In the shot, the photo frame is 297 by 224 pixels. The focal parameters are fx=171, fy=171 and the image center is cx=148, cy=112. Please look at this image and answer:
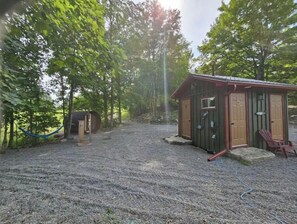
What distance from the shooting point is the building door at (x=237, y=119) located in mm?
5066

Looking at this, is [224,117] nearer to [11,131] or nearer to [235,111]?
[235,111]

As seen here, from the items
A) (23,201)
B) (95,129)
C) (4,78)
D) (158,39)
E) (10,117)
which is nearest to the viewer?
(23,201)

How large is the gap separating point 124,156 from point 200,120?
3034 mm

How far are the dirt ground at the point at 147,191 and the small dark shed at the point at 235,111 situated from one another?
3.20 ft

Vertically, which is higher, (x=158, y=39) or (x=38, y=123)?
(x=158, y=39)

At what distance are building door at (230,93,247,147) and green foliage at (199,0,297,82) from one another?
5747 mm

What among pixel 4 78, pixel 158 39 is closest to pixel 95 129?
pixel 4 78

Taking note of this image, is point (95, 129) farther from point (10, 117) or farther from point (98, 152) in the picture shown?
point (98, 152)

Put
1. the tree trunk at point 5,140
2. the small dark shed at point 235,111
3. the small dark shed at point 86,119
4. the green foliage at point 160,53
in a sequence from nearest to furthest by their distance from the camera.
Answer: the small dark shed at point 235,111
the tree trunk at point 5,140
the small dark shed at point 86,119
the green foliage at point 160,53

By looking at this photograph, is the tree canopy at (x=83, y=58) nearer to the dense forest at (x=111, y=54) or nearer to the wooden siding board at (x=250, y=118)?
the dense forest at (x=111, y=54)

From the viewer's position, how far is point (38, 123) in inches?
304

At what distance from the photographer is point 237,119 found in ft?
16.9

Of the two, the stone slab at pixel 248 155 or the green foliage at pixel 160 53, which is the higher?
the green foliage at pixel 160 53

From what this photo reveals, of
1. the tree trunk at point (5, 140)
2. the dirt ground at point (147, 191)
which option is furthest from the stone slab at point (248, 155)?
the tree trunk at point (5, 140)
